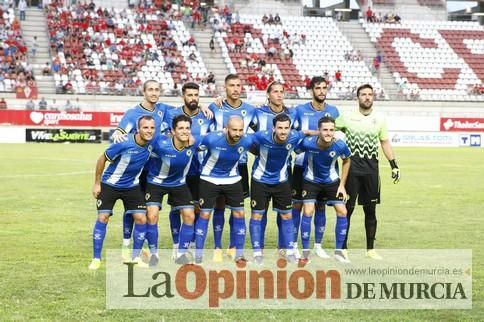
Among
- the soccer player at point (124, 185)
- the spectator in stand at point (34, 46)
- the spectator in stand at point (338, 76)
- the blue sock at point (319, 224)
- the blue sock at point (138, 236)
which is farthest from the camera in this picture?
the spectator in stand at point (338, 76)

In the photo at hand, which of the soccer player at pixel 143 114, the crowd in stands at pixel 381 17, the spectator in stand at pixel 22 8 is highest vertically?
the crowd in stands at pixel 381 17

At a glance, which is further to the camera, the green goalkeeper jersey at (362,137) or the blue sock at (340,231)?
the green goalkeeper jersey at (362,137)

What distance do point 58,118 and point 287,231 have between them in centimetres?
3389

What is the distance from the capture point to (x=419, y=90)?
50.3 meters

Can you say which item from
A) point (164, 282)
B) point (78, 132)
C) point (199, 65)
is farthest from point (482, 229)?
point (199, 65)

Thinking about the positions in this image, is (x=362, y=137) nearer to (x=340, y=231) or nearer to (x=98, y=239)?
(x=340, y=231)

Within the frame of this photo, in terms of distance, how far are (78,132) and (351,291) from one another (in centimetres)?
3502

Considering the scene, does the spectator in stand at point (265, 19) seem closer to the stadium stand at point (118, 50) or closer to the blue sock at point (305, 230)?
the stadium stand at point (118, 50)

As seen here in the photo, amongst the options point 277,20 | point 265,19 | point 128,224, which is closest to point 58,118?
point 265,19

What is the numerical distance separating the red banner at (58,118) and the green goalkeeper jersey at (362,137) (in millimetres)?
32383

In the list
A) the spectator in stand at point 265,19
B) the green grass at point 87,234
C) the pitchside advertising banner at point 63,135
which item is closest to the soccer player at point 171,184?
the green grass at point 87,234

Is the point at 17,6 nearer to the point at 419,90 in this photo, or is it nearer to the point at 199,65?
the point at 199,65

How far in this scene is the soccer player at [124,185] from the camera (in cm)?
918

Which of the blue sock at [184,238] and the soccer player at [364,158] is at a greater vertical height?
the soccer player at [364,158]
